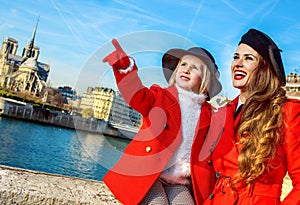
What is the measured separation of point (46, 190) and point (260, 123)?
3.63 feet

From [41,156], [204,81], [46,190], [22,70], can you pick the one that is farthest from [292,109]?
[22,70]

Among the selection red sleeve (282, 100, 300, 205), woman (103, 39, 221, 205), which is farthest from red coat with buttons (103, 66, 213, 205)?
red sleeve (282, 100, 300, 205)

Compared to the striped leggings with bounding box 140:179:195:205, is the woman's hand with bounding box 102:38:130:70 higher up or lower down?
higher up

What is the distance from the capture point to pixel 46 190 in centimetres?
176

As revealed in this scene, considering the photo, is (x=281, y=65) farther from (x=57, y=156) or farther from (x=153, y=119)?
(x=57, y=156)

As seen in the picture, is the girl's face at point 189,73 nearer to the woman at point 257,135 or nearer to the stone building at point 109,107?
the woman at point 257,135

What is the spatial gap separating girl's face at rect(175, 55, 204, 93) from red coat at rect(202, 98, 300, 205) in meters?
0.38

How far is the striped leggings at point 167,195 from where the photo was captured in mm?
1614

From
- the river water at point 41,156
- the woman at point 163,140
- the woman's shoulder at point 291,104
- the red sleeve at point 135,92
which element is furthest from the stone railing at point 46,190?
the river water at point 41,156

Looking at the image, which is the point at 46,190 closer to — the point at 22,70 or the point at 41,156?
the point at 41,156

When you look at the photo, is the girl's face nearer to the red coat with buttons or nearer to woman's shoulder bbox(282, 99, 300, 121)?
the red coat with buttons

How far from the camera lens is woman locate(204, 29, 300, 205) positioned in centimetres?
140

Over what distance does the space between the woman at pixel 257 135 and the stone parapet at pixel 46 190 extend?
0.68m

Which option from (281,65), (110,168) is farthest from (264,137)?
(110,168)
